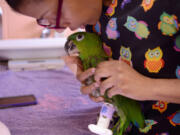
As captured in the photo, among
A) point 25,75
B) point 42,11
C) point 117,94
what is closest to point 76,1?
point 42,11

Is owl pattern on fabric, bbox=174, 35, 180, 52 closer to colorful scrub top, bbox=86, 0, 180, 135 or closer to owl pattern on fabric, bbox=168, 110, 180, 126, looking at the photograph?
colorful scrub top, bbox=86, 0, 180, 135

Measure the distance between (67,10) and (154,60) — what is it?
28cm

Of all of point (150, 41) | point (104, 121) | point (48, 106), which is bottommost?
point (48, 106)

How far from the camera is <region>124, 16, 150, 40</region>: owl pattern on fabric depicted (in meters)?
0.63

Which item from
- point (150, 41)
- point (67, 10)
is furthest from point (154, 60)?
point (67, 10)

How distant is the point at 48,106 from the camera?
0.96 m

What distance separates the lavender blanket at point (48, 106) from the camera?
0.79 meters

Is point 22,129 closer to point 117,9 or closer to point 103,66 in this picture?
point 103,66

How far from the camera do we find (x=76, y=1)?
0.64 meters

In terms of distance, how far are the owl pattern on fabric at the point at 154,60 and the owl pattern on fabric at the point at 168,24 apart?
5 cm

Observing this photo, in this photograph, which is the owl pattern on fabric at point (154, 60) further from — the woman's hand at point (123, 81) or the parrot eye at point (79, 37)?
the parrot eye at point (79, 37)

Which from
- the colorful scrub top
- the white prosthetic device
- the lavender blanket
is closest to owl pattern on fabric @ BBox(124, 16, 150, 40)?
the colorful scrub top

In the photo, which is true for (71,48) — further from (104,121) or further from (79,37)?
(104,121)

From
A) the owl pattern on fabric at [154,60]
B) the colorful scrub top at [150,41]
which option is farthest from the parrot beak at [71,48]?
the owl pattern on fabric at [154,60]
